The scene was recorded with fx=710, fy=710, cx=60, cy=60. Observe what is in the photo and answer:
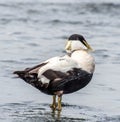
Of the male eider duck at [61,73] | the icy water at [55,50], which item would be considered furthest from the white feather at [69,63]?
the icy water at [55,50]

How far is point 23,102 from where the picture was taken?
11.0 m

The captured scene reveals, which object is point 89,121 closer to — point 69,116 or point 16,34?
point 69,116

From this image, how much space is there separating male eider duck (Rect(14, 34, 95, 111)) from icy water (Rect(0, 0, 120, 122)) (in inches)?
14.4

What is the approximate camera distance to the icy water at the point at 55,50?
1047cm

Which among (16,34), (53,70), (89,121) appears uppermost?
(16,34)

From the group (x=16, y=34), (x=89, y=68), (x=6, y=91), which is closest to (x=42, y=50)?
(x=16, y=34)

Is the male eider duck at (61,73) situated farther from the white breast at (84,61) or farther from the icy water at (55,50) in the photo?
the icy water at (55,50)

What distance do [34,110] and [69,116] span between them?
0.60 m

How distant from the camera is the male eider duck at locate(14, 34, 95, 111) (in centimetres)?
1025

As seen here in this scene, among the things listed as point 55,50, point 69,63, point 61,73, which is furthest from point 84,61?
point 55,50

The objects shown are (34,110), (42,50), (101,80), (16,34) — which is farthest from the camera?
(16,34)

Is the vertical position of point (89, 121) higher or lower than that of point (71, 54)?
lower

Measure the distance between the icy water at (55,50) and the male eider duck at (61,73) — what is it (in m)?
0.37

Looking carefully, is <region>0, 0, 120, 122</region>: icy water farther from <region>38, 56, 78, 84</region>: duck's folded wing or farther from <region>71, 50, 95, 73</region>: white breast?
<region>71, 50, 95, 73</region>: white breast
